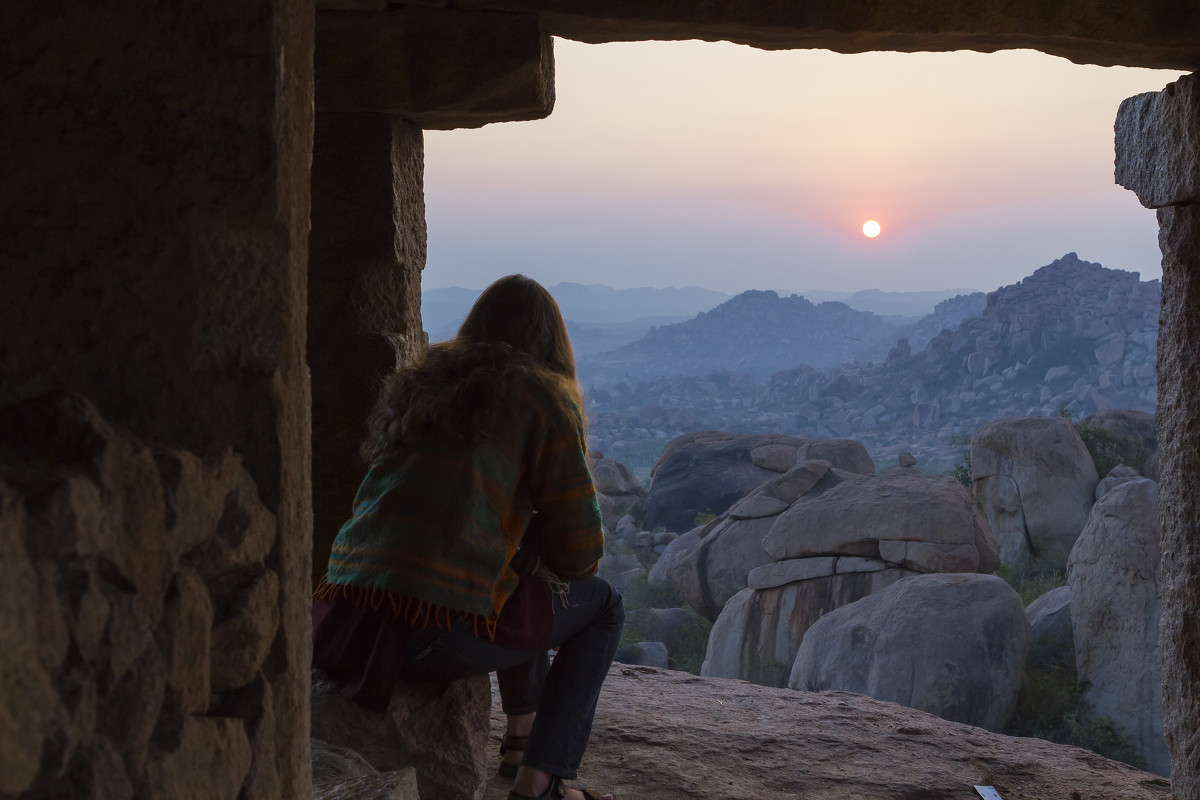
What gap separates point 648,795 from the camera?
3.03 m

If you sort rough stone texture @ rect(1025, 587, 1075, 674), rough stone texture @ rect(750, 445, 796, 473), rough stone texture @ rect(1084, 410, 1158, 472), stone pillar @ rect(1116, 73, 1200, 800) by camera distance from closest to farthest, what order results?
stone pillar @ rect(1116, 73, 1200, 800)
rough stone texture @ rect(1025, 587, 1075, 674)
rough stone texture @ rect(1084, 410, 1158, 472)
rough stone texture @ rect(750, 445, 796, 473)

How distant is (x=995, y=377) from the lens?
48500mm

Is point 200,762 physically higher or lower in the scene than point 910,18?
lower

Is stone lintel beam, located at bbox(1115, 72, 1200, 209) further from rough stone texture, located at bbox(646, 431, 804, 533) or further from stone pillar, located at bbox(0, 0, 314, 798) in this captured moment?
rough stone texture, located at bbox(646, 431, 804, 533)

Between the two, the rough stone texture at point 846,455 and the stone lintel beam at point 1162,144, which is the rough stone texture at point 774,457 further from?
the stone lintel beam at point 1162,144

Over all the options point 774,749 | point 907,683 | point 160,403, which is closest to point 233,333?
point 160,403

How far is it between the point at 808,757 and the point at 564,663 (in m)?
1.35

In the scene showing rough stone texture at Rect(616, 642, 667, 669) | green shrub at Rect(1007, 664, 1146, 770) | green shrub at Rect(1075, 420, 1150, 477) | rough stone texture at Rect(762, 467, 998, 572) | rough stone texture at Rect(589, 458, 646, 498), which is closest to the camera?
green shrub at Rect(1007, 664, 1146, 770)

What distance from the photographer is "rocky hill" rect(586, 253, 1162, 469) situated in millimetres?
44594

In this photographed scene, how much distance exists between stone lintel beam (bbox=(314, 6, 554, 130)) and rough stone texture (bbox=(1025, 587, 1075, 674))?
32.4ft

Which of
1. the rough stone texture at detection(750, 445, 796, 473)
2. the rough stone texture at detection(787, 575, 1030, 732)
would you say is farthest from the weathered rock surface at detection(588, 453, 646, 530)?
the rough stone texture at detection(787, 575, 1030, 732)

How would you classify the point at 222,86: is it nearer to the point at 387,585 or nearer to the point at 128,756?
the point at 128,756

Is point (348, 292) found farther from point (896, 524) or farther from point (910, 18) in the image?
point (896, 524)

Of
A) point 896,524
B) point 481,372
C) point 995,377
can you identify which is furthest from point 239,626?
point 995,377
